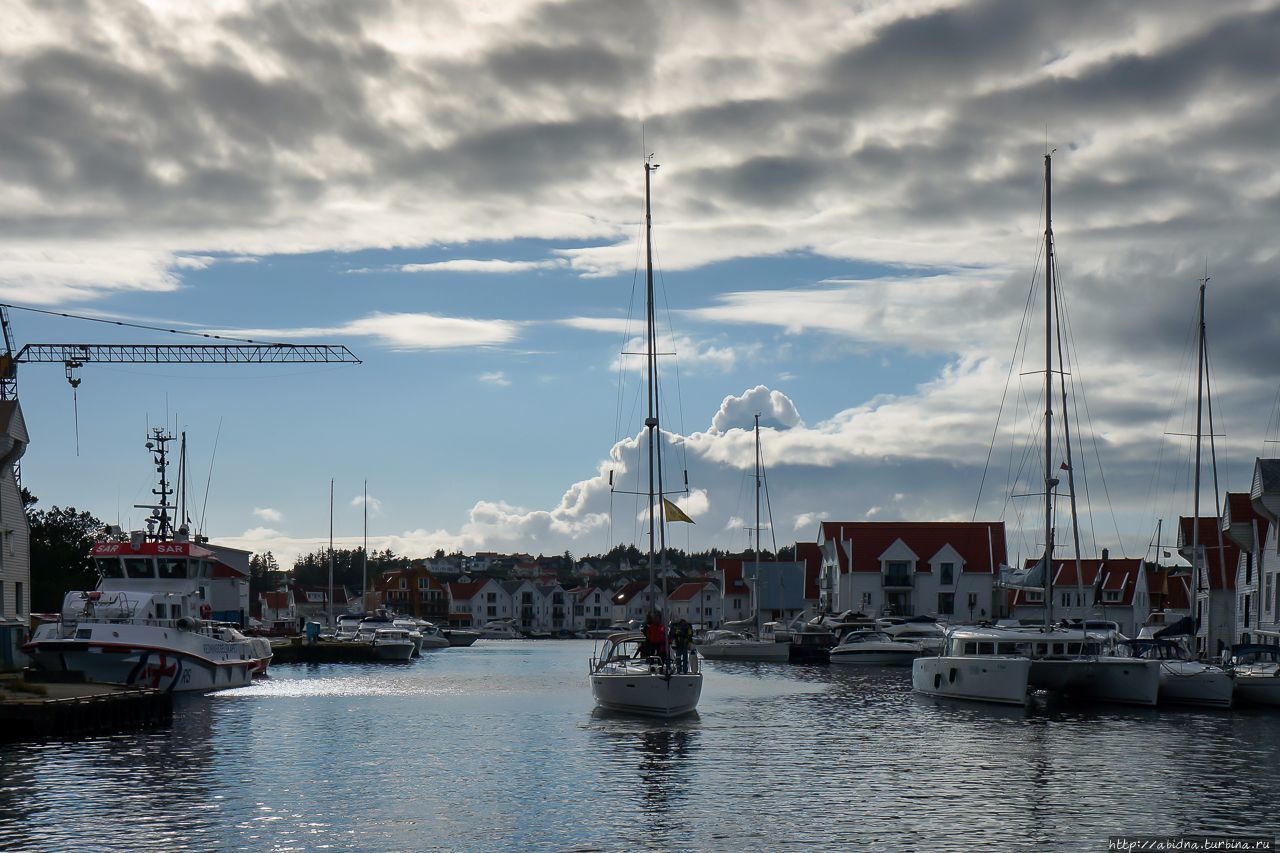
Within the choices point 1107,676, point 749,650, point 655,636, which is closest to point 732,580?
point 749,650

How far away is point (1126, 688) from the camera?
181 ft

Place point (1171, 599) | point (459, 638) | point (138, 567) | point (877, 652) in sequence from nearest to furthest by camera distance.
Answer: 1. point (138, 567)
2. point (877, 652)
3. point (1171, 599)
4. point (459, 638)

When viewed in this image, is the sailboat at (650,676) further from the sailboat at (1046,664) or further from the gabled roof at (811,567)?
the gabled roof at (811,567)

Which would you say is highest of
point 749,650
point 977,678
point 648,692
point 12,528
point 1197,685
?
point 12,528

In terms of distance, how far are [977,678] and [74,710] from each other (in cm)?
3403

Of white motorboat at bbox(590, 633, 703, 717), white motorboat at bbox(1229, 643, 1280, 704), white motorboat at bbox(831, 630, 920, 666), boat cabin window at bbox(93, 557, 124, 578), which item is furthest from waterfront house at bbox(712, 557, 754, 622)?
white motorboat at bbox(590, 633, 703, 717)

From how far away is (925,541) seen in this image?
139 m

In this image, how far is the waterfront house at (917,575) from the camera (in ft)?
450

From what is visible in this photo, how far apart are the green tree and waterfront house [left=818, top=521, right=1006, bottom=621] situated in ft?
228

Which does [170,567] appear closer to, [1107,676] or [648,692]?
[648,692]

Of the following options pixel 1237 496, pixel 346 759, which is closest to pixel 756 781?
pixel 346 759

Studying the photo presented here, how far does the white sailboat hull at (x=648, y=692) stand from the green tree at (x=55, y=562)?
6155 centimetres

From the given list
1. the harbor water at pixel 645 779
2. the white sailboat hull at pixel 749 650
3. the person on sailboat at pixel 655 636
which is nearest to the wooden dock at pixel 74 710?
the harbor water at pixel 645 779

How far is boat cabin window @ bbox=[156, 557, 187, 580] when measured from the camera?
67.2 m
